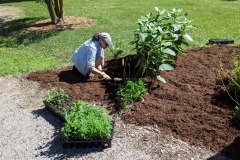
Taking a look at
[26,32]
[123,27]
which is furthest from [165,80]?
[26,32]

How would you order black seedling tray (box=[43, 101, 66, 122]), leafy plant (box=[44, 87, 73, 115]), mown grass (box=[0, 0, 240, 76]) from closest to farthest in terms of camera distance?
black seedling tray (box=[43, 101, 66, 122])
leafy plant (box=[44, 87, 73, 115])
mown grass (box=[0, 0, 240, 76])

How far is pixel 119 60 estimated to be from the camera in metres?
6.68

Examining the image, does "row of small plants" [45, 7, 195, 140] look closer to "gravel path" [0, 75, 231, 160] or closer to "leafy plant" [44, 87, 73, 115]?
"leafy plant" [44, 87, 73, 115]

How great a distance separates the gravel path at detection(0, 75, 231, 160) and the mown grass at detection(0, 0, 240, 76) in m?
2.00

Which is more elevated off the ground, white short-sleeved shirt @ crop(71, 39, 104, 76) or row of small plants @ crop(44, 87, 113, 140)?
white short-sleeved shirt @ crop(71, 39, 104, 76)

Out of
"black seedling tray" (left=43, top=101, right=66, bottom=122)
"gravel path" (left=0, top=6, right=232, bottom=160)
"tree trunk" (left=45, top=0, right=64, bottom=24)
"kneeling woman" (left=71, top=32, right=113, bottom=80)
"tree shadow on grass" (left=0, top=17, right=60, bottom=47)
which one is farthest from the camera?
"tree trunk" (left=45, top=0, right=64, bottom=24)

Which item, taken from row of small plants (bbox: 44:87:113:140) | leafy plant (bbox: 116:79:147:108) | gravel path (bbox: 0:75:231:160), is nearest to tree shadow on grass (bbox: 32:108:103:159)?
gravel path (bbox: 0:75:231:160)

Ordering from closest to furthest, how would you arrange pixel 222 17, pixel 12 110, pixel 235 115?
pixel 235 115 < pixel 12 110 < pixel 222 17

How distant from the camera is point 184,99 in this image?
4.95 meters

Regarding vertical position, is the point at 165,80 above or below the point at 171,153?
above

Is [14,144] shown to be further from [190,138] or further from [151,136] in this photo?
[190,138]

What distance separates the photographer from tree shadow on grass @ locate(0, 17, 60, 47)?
8.91 meters

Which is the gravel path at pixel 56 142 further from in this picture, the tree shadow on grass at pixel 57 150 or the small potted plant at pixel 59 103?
the small potted plant at pixel 59 103

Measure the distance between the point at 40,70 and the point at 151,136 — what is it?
3.41 meters
